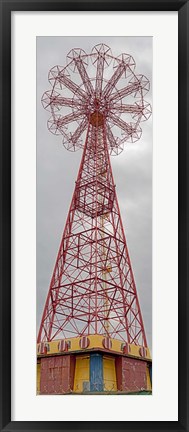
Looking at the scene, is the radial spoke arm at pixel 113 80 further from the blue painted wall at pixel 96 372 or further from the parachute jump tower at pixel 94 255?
the blue painted wall at pixel 96 372

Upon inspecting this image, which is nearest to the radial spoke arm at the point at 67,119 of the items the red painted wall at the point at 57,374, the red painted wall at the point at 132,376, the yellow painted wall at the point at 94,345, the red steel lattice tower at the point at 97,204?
the red steel lattice tower at the point at 97,204

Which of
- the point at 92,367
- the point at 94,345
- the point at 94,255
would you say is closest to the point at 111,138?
the point at 94,255

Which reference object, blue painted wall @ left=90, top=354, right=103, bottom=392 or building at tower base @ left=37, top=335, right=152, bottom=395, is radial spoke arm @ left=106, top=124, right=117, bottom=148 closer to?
building at tower base @ left=37, top=335, right=152, bottom=395

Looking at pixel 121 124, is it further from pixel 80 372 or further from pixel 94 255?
pixel 80 372

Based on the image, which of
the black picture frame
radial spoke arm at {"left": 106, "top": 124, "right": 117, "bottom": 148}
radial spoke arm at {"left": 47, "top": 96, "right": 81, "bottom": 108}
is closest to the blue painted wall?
the black picture frame
